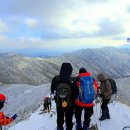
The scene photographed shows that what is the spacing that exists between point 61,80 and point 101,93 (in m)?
4.71

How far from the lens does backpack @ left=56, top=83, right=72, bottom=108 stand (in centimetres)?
1211

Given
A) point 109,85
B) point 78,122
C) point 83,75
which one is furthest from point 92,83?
point 109,85

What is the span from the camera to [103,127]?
51.0 ft

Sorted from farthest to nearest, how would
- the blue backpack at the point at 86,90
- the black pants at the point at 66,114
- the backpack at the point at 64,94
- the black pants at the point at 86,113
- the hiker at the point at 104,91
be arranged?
the hiker at the point at 104,91
the black pants at the point at 86,113
the blue backpack at the point at 86,90
the black pants at the point at 66,114
the backpack at the point at 64,94

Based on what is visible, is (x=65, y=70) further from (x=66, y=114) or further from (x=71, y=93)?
(x=66, y=114)

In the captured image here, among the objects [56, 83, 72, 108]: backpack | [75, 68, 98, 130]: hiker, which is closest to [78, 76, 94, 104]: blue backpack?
[75, 68, 98, 130]: hiker

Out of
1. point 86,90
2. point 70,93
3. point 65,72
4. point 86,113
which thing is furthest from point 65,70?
point 86,113

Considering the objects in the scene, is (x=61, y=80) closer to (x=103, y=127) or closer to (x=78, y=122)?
(x=78, y=122)

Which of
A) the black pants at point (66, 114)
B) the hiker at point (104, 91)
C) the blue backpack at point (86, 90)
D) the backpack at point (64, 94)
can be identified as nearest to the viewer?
the backpack at point (64, 94)

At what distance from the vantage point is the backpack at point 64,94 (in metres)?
12.1

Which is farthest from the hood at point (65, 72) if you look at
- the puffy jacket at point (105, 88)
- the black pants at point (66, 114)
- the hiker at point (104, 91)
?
the puffy jacket at point (105, 88)

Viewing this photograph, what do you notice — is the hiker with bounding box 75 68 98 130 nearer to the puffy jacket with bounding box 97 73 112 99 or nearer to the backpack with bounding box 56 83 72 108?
the backpack with bounding box 56 83 72 108

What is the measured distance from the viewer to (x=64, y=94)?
12.1 meters

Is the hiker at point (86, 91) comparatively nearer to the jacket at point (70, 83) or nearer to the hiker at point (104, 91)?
the jacket at point (70, 83)
